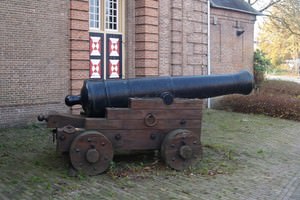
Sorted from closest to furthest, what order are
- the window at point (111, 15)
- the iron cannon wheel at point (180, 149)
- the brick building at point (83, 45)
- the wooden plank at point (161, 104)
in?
the wooden plank at point (161, 104) < the iron cannon wheel at point (180, 149) < the brick building at point (83, 45) < the window at point (111, 15)

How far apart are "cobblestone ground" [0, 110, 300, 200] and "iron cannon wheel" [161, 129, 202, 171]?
0.17 metres

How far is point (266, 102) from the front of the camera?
18422 millimetres

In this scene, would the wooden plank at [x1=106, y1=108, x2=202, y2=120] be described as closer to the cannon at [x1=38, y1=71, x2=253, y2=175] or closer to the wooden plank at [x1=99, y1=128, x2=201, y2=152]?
the cannon at [x1=38, y1=71, x2=253, y2=175]

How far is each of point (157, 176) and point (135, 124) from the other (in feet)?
3.01

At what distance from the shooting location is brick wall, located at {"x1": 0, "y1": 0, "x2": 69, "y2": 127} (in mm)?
12930

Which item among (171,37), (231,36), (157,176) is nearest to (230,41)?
(231,36)

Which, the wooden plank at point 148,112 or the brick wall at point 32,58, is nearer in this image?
the wooden plank at point 148,112

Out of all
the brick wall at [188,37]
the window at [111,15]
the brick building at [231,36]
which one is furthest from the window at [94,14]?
the brick building at [231,36]

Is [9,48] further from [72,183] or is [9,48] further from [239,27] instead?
[239,27]

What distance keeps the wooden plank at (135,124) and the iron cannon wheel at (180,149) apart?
14 centimetres

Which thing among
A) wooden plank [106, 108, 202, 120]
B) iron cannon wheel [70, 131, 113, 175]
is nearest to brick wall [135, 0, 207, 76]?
wooden plank [106, 108, 202, 120]

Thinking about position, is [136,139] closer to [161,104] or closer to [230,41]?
[161,104]

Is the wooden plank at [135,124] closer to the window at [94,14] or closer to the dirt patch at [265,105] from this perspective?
the window at [94,14]

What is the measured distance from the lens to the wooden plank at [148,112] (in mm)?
7543
